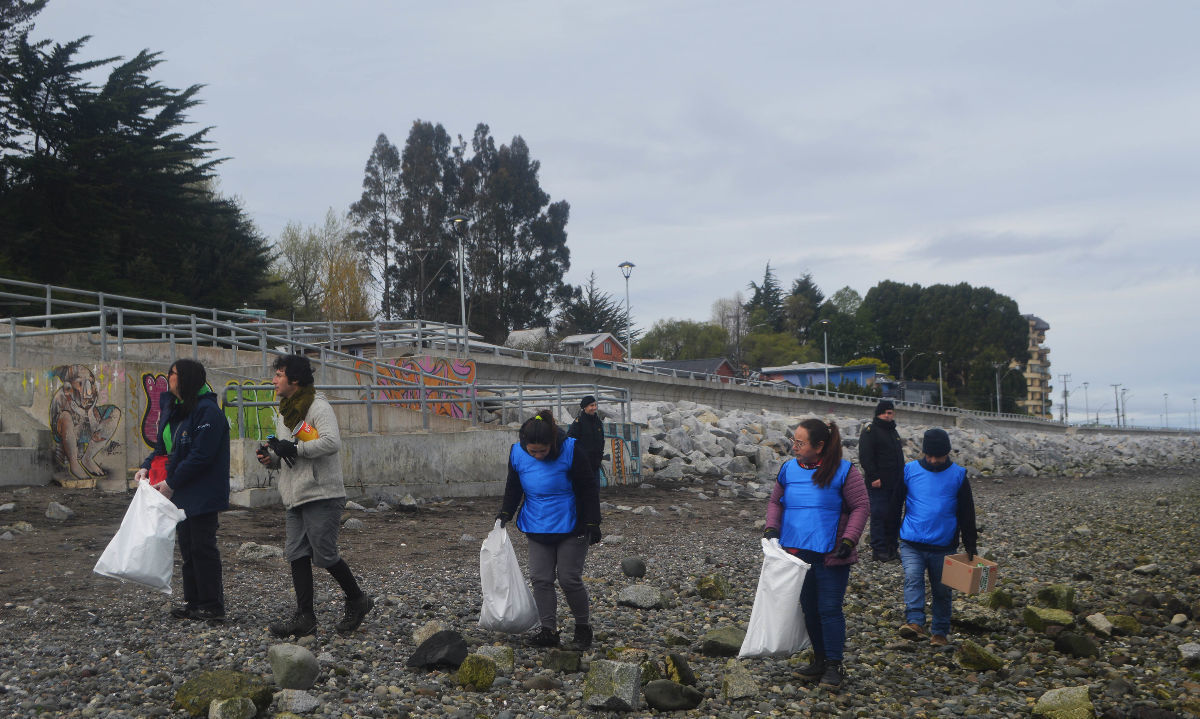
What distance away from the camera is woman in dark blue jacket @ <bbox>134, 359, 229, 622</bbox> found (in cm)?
567

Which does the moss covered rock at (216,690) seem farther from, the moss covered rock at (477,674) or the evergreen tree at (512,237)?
the evergreen tree at (512,237)

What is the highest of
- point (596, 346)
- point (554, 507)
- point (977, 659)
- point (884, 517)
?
point (596, 346)

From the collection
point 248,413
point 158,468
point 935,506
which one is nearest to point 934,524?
point 935,506

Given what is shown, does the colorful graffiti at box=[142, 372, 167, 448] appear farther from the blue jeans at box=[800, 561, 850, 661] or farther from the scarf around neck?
the blue jeans at box=[800, 561, 850, 661]

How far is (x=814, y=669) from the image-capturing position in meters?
5.39

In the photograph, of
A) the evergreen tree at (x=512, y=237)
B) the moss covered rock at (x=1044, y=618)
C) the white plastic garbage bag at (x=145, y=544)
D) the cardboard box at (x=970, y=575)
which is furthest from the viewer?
the evergreen tree at (x=512, y=237)

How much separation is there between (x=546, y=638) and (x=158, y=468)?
2.62m

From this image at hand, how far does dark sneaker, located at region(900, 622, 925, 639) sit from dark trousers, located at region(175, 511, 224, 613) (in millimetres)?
4442

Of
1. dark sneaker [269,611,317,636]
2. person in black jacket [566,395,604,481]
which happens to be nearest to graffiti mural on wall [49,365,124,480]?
person in black jacket [566,395,604,481]

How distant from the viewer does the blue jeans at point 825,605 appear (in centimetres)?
516

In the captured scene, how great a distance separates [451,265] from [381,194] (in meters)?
5.77

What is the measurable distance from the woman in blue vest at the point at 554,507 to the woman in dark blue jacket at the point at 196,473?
1.77 m

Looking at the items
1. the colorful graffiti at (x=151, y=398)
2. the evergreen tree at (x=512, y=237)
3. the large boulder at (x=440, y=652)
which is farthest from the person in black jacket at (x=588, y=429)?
the evergreen tree at (x=512, y=237)

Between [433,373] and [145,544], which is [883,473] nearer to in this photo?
[145,544]
